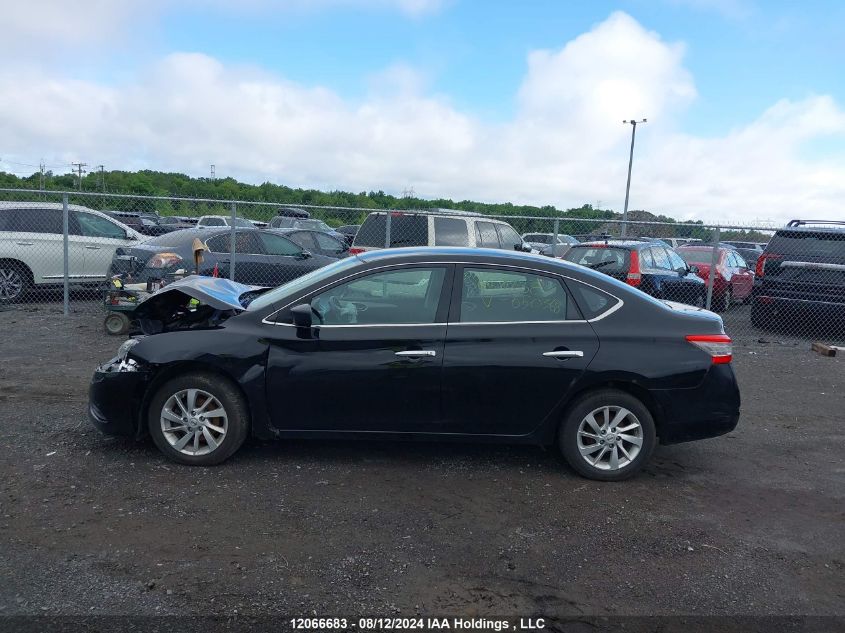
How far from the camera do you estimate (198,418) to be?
493cm

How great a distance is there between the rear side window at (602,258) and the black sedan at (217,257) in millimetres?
4262

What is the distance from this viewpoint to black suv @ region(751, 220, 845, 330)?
11242 mm

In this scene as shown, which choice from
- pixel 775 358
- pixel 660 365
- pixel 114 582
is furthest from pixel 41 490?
pixel 775 358

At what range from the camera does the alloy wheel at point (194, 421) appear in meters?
4.92

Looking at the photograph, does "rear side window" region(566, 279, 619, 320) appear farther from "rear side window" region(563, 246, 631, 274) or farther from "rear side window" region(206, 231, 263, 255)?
"rear side window" region(206, 231, 263, 255)

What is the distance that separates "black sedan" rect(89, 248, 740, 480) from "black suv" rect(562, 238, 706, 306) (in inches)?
245

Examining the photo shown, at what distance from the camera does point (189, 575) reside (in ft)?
11.7

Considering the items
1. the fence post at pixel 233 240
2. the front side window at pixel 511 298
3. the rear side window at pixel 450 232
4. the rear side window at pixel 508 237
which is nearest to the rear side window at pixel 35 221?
the fence post at pixel 233 240

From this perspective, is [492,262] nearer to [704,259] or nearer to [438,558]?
[438,558]

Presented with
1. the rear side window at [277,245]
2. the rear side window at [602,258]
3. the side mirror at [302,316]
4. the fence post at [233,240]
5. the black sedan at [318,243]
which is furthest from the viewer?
the black sedan at [318,243]

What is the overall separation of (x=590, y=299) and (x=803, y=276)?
26.4ft

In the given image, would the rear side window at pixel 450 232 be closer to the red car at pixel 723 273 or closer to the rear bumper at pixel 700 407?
the red car at pixel 723 273

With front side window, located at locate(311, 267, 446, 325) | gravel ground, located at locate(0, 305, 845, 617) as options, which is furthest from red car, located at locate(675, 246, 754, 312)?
front side window, located at locate(311, 267, 446, 325)

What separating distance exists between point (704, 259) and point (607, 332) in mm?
11955
